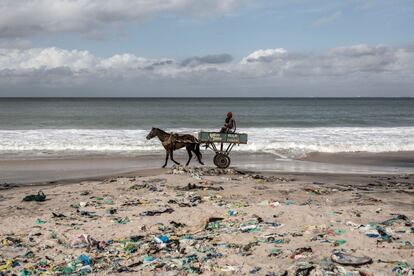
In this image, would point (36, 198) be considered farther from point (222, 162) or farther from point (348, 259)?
point (348, 259)

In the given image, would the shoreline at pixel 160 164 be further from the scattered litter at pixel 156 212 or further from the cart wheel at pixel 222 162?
the scattered litter at pixel 156 212

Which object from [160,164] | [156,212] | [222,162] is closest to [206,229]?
[156,212]

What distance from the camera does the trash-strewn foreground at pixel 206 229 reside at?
7145mm

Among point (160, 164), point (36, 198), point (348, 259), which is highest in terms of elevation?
point (348, 259)

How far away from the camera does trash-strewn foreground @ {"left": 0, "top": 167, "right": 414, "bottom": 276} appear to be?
714cm

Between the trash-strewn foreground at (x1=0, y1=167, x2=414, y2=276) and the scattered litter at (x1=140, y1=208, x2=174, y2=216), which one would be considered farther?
the scattered litter at (x1=140, y1=208, x2=174, y2=216)

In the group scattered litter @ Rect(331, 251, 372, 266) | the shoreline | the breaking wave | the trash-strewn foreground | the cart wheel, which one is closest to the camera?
scattered litter @ Rect(331, 251, 372, 266)

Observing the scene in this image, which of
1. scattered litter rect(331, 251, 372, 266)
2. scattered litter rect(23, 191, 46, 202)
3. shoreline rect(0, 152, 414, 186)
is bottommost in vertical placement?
shoreline rect(0, 152, 414, 186)

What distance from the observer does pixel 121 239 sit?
344 inches

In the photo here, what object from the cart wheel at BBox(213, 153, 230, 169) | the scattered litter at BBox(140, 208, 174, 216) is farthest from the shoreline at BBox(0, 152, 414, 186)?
the scattered litter at BBox(140, 208, 174, 216)

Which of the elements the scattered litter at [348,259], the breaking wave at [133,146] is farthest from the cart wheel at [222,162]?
the scattered litter at [348,259]

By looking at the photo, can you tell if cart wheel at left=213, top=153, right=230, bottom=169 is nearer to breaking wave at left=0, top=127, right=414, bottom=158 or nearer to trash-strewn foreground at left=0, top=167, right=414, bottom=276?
trash-strewn foreground at left=0, top=167, right=414, bottom=276

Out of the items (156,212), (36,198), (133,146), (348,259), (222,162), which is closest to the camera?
(348,259)

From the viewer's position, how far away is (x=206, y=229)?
9.22m
